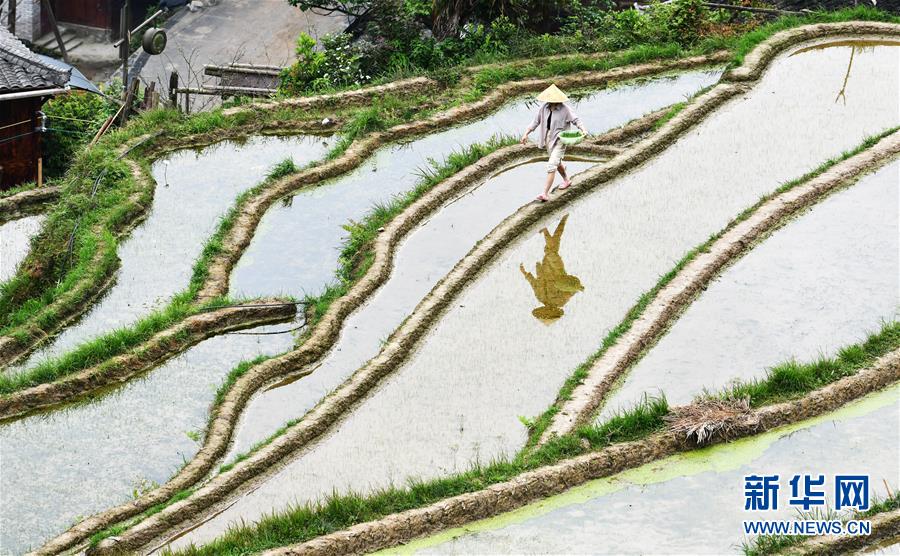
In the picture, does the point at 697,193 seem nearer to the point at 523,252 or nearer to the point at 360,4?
the point at 523,252

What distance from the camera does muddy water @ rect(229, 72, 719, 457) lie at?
1407cm

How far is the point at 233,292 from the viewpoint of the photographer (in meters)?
15.8

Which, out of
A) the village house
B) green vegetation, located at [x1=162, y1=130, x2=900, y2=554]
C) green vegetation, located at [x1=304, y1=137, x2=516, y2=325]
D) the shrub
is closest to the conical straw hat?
green vegetation, located at [x1=304, y1=137, x2=516, y2=325]

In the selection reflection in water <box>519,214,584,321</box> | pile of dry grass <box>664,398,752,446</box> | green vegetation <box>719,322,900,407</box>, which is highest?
reflection in water <box>519,214,584,321</box>

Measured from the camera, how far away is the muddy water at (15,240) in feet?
55.8

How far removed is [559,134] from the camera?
1631cm

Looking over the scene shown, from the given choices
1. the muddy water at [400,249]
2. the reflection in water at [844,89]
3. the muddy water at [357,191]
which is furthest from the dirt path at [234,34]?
the reflection in water at [844,89]

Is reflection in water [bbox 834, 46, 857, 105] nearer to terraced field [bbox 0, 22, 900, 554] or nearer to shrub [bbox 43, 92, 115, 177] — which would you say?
terraced field [bbox 0, 22, 900, 554]

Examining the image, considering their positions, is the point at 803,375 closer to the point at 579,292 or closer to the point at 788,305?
the point at 788,305

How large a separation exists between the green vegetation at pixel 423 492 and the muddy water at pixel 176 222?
4917 millimetres

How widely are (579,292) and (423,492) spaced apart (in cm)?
417

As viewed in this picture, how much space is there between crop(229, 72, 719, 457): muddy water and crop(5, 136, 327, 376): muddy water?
89 centimetres

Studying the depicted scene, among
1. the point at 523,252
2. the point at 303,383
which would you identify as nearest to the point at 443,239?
the point at 523,252

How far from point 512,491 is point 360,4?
14.0 meters
